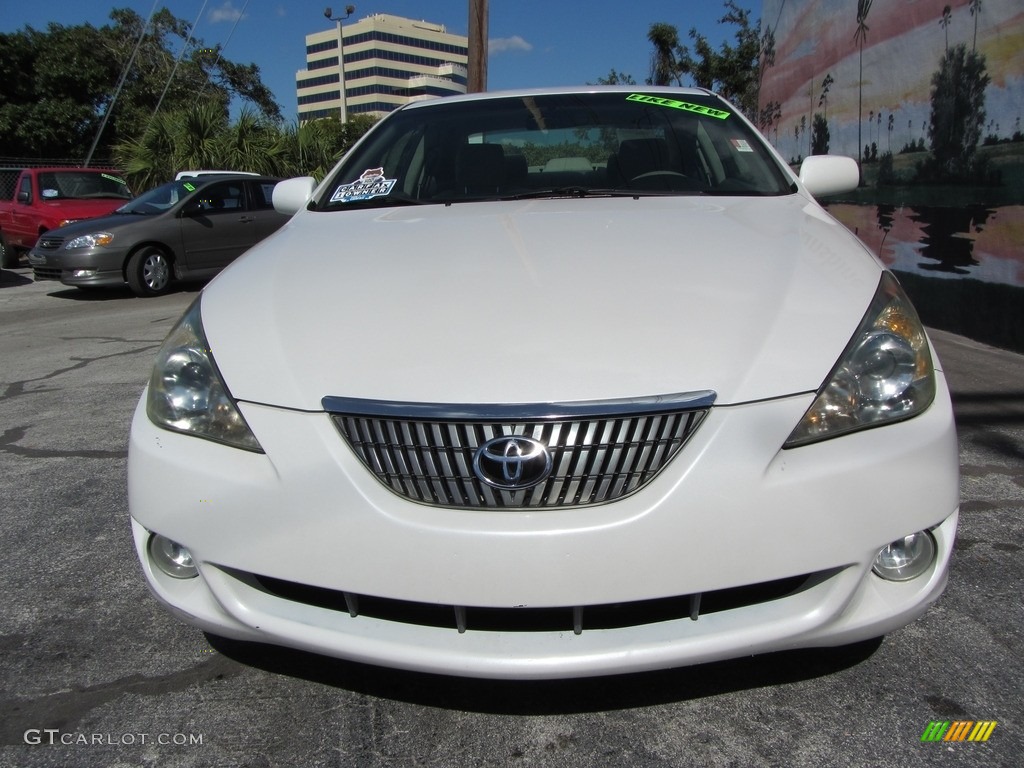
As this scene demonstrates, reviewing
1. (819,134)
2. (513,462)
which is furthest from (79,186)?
Answer: (513,462)

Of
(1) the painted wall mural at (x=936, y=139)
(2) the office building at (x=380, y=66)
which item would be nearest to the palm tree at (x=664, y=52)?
(1) the painted wall mural at (x=936, y=139)

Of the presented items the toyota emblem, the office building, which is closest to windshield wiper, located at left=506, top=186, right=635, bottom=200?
the toyota emblem

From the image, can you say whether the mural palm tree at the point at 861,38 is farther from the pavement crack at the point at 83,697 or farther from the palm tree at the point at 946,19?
the pavement crack at the point at 83,697

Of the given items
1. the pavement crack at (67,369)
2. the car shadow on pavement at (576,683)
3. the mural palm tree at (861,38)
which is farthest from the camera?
the mural palm tree at (861,38)

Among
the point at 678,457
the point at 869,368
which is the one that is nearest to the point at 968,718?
the point at 869,368

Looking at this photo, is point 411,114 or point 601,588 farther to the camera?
point 411,114

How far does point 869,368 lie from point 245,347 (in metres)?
1.35

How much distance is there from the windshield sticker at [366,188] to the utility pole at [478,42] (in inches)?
322

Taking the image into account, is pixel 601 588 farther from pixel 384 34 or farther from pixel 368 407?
pixel 384 34

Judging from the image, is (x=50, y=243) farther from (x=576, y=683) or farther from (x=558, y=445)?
(x=558, y=445)

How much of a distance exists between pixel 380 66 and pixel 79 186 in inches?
3939

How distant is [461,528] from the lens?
5.28 ft

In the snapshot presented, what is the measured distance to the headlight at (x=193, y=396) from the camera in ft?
5.93

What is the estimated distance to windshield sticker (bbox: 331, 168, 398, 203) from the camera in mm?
3074
